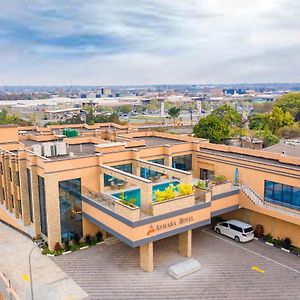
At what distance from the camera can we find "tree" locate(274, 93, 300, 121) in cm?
9444

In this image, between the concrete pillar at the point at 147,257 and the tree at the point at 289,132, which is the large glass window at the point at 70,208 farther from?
the tree at the point at 289,132

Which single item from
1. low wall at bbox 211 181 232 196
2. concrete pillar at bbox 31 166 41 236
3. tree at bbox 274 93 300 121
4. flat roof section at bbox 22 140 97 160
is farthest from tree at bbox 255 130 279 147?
concrete pillar at bbox 31 166 41 236

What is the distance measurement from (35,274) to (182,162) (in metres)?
19.3

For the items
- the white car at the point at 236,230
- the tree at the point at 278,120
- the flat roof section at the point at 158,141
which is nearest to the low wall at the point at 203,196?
the white car at the point at 236,230

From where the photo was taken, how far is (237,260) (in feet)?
91.6

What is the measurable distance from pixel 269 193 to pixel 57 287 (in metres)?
19.4

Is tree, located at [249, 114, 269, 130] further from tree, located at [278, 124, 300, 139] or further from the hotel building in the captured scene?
the hotel building

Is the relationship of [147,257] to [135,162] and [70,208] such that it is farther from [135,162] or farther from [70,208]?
[135,162]

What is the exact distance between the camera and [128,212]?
24.8m

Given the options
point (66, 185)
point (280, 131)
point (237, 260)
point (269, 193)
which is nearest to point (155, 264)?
point (237, 260)

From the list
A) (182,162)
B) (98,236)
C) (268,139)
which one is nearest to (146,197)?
(98,236)

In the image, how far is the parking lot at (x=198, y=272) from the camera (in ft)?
77.2

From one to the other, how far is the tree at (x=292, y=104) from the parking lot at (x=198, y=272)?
71.8m

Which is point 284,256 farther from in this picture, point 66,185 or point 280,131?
point 280,131
